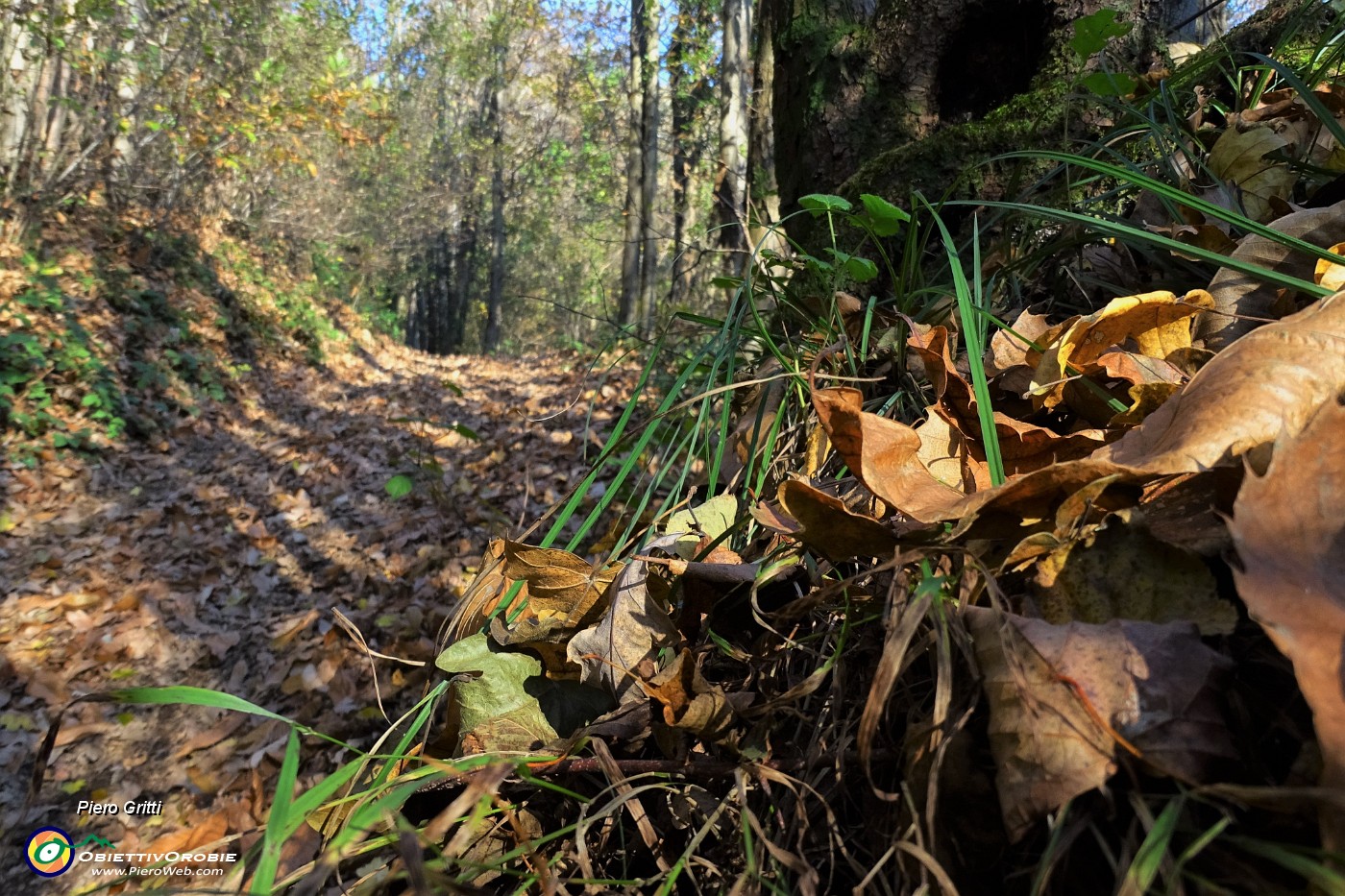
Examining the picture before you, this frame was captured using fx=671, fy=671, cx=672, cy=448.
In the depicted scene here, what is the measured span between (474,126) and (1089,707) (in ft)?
84.4

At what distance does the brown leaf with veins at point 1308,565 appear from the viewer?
0.39 m

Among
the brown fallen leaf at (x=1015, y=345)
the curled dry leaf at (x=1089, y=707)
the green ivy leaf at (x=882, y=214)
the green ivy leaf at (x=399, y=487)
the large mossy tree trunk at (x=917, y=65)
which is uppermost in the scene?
the large mossy tree trunk at (x=917, y=65)

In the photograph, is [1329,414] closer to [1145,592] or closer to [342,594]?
[1145,592]

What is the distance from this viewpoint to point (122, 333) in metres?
6.36

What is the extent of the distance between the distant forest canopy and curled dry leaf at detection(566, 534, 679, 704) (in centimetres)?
81

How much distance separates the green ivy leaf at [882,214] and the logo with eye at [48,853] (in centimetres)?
315

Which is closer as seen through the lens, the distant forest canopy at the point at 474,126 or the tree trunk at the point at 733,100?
the distant forest canopy at the point at 474,126

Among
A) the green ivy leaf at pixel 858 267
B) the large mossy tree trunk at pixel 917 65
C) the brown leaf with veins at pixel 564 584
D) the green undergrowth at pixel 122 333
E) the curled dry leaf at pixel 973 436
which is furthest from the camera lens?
the green undergrowth at pixel 122 333

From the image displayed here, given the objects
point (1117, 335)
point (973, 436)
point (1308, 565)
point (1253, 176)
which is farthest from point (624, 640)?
point (1253, 176)

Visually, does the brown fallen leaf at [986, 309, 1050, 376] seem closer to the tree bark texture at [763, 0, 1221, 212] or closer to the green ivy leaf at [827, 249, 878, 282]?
the green ivy leaf at [827, 249, 878, 282]

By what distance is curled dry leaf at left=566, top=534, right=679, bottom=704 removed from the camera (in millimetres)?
801

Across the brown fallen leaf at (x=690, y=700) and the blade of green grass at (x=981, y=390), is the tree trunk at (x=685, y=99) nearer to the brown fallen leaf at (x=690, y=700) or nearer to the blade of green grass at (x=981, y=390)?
the blade of green grass at (x=981, y=390)

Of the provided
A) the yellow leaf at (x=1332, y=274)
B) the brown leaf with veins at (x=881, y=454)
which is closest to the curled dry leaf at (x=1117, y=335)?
the yellow leaf at (x=1332, y=274)

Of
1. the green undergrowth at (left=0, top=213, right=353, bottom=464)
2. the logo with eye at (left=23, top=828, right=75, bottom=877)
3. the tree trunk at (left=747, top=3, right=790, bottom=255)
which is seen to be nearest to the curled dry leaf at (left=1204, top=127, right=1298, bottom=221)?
the tree trunk at (left=747, top=3, right=790, bottom=255)
